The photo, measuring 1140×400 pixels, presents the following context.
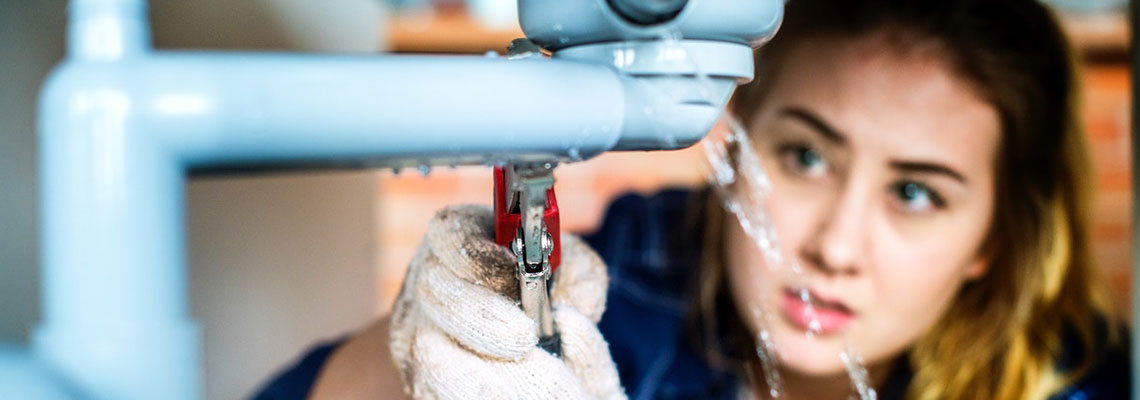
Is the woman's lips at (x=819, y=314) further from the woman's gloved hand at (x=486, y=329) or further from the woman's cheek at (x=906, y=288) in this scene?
the woman's gloved hand at (x=486, y=329)

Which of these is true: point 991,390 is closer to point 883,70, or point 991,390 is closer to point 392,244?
point 883,70

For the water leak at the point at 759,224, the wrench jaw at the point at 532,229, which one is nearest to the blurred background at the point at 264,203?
the wrench jaw at the point at 532,229

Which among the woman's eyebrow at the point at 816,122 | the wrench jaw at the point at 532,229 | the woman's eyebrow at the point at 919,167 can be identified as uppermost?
the woman's eyebrow at the point at 816,122

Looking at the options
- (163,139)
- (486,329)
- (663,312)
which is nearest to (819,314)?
(663,312)

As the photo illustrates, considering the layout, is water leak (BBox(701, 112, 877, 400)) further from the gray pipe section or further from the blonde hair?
the gray pipe section

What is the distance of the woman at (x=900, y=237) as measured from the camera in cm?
73

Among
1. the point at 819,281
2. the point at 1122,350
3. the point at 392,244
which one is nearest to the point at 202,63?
the point at 819,281

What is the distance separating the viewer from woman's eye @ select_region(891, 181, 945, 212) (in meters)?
0.75

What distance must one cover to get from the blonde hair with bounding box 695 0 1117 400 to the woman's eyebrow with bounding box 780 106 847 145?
6 centimetres

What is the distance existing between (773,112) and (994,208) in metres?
0.23

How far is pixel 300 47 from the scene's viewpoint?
28.0 inches

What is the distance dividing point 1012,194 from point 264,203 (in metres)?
0.69

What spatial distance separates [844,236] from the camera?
722 mm

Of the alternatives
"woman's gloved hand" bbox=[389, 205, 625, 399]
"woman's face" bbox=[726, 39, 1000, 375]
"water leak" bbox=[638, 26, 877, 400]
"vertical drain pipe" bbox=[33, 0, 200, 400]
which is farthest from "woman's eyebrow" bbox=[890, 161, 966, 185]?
"vertical drain pipe" bbox=[33, 0, 200, 400]
